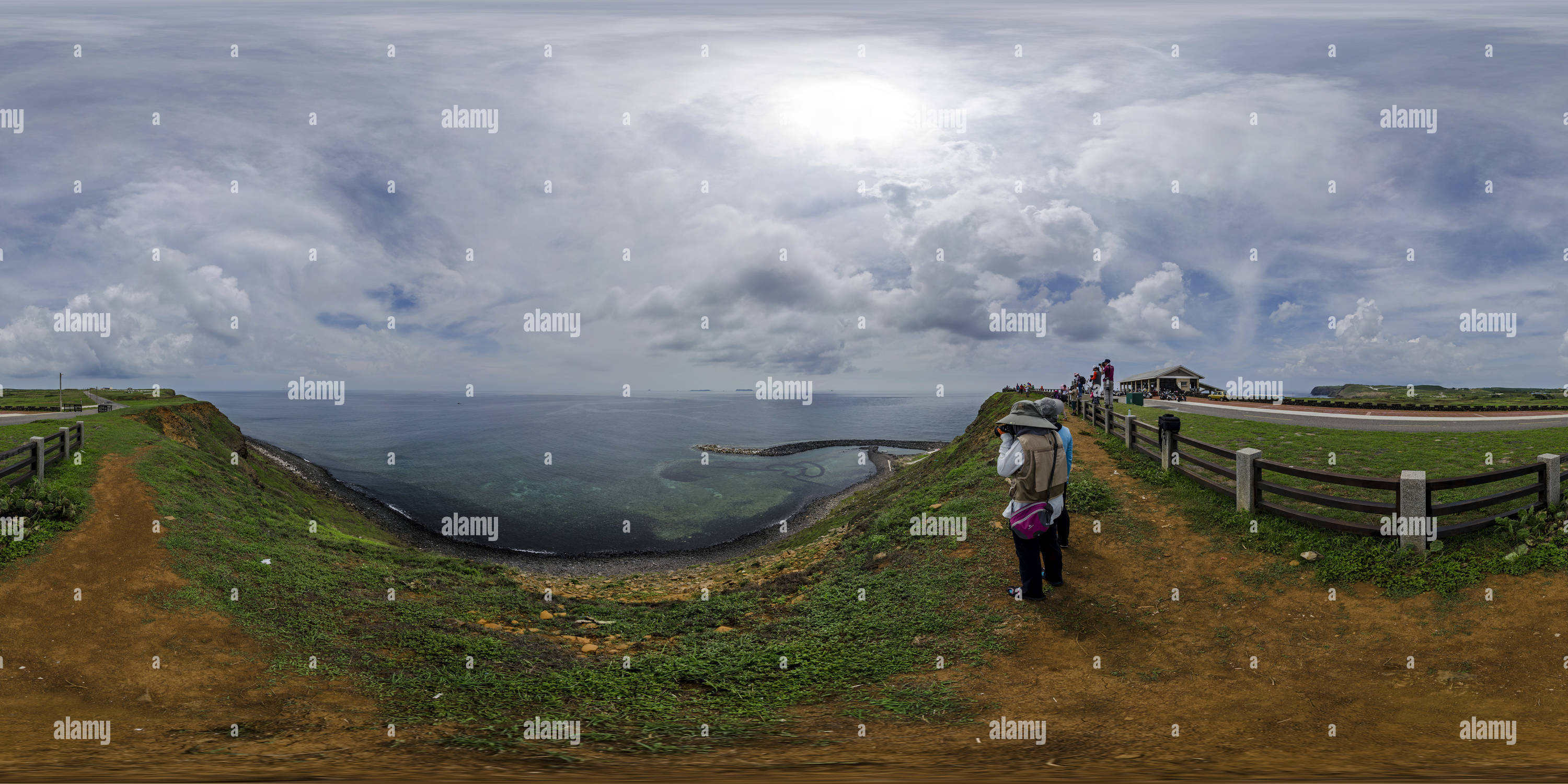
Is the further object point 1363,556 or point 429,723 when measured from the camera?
point 1363,556

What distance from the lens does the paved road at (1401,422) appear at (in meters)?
15.9

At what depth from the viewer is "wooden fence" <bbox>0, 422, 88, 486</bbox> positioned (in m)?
12.2

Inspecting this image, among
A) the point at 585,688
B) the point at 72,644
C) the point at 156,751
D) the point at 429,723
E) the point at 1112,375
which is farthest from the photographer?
the point at 1112,375

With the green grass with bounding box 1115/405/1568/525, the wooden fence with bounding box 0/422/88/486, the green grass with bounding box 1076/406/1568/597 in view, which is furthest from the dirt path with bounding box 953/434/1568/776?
the wooden fence with bounding box 0/422/88/486

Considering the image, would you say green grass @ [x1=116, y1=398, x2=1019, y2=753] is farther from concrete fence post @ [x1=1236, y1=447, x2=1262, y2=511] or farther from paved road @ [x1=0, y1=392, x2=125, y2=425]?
paved road @ [x1=0, y1=392, x2=125, y2=425]

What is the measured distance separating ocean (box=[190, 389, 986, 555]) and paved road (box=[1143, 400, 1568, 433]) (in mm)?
26049

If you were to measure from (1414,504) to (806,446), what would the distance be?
64.4 meters

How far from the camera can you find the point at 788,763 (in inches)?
184

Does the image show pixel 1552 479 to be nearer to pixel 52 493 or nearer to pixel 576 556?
pixel 52 493

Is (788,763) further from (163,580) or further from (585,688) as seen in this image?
(163,580)

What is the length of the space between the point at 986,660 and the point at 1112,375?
21.6 metres

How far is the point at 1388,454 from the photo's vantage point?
12.5 metres

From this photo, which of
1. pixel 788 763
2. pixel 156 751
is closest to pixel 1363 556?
pixel 788 763

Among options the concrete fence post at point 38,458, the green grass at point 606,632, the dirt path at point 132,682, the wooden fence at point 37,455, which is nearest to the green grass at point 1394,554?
the green grass at point 606,632
